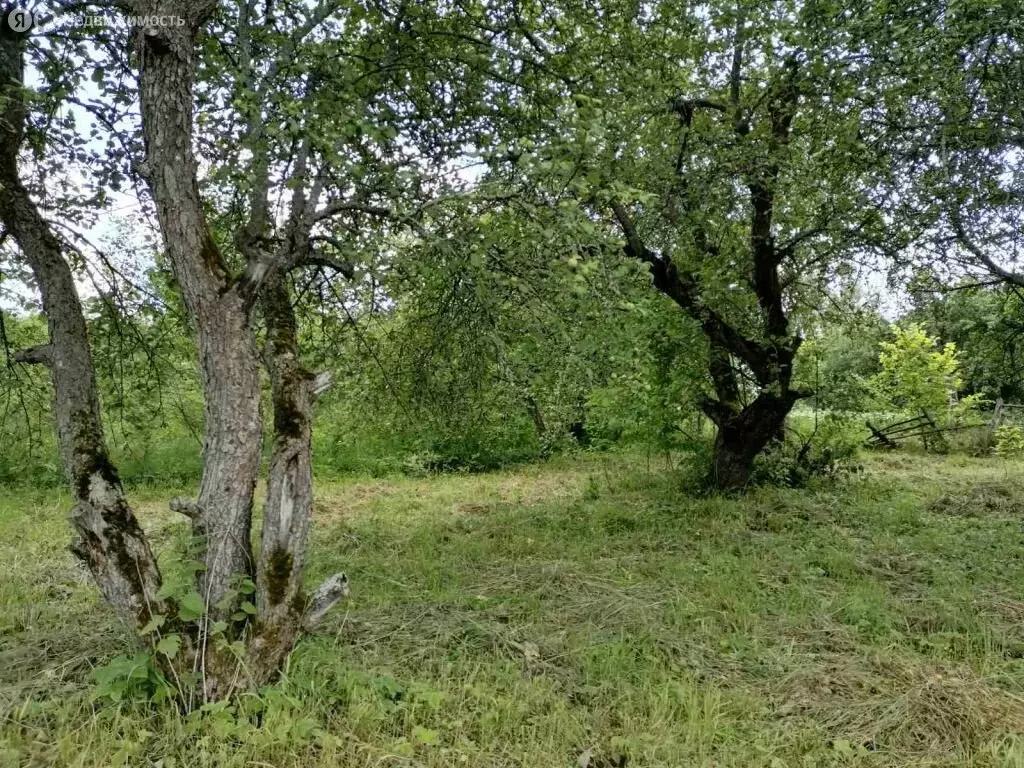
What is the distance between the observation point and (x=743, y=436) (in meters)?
8.66

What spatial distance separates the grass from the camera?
2.87 metres

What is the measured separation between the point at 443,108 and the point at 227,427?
2960mm

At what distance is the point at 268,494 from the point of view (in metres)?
3.39

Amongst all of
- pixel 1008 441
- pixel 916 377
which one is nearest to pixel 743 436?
pixel 1008 441

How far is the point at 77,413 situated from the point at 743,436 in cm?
760

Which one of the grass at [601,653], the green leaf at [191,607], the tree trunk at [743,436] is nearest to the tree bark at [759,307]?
the tree trunk at [743,436]

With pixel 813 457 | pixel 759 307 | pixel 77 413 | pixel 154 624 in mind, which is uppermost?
pixel 759 307

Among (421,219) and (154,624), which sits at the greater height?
(421,219)

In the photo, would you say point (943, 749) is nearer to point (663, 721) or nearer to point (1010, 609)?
point (663, 721)

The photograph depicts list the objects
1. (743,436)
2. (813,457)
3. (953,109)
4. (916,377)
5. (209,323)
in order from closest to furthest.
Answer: (209,323)
(953,109)
(743,436)
(813,457)
(916,377)

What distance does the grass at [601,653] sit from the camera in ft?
9.40

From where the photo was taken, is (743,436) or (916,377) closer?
(743,436)

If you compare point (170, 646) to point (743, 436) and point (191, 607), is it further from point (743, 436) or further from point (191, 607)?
point (743, 436)

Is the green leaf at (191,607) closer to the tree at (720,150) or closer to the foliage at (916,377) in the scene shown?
the tree at (720,150)
